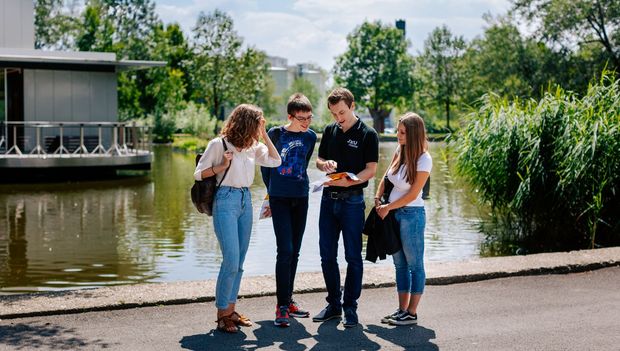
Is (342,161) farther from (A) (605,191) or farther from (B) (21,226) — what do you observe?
(B) (21,226)

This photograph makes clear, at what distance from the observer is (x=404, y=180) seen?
20.0ft

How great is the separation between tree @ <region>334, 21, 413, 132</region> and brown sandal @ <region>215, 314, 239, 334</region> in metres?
80.1

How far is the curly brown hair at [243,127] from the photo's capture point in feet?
18.9

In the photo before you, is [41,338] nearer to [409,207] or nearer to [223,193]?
[223,193]

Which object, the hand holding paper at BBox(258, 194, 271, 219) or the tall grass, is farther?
the tall grass

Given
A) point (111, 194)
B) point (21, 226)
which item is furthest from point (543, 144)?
point (111, 194)

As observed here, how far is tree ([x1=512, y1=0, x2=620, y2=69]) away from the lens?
38469mm

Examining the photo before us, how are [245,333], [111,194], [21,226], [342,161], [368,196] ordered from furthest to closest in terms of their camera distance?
1. [111,194]
2. [368,196]
3. [21,226]
4. [342,161]
5. [245,333]

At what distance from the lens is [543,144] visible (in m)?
11.2

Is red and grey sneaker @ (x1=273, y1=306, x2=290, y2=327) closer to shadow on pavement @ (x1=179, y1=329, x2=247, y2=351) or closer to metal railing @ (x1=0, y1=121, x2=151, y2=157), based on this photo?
shadow on pavement @ (x1=179, y1=329, x2=247, y2=351)

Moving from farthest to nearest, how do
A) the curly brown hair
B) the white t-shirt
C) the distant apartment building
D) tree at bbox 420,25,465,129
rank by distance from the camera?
the distant apartment building < tree at bbox 420,25,465,129 < the white t-shirt < the curly brown hair

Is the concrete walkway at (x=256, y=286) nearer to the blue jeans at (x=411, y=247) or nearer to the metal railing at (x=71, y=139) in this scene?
the blue jeans at (x=411, y=247)

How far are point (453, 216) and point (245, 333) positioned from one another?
34.4 feet

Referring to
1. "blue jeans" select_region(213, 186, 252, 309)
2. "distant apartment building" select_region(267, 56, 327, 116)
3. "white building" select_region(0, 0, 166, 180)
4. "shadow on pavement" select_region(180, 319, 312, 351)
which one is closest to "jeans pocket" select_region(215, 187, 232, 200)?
"blue jeans" select_region(213, 186, 252, 309)
